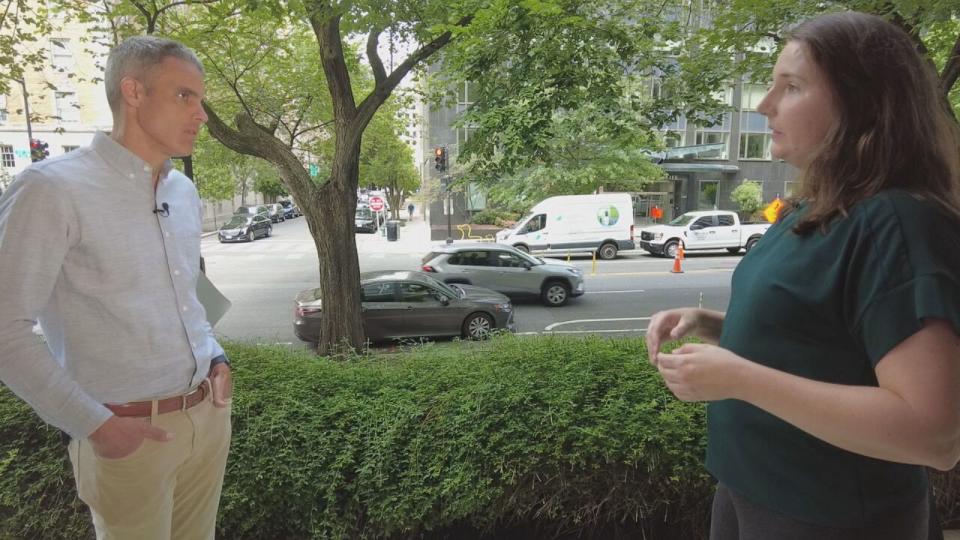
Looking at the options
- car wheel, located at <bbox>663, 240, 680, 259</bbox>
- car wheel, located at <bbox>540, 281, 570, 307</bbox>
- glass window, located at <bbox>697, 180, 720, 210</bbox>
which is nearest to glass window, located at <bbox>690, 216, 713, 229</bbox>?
car wheel, located at <bbox>663, 240, 680, 259</bbox>

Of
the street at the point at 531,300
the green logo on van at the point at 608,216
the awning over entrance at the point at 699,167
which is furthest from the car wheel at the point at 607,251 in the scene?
the awning over entrance at the point at 699,167

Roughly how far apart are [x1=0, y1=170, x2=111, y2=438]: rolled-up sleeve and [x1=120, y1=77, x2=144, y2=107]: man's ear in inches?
13.3

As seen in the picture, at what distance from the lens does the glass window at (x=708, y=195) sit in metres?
34.1

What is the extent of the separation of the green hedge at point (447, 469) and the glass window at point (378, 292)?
8.04m

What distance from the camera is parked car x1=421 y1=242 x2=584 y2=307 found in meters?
13.3

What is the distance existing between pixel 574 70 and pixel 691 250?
17.2 m

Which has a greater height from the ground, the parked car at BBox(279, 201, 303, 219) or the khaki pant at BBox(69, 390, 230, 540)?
the parked car at BBox(279, 201, 303, 219)

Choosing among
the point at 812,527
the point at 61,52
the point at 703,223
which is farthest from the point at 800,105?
the point at 703,223

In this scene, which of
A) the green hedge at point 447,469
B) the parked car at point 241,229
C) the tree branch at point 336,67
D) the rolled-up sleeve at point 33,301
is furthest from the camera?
the parked car at point 241,229

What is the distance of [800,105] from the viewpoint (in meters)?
1.11

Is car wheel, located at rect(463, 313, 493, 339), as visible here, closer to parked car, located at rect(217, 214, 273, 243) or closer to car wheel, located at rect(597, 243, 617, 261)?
car wheel, located at rect(597, 243, 617, 261)

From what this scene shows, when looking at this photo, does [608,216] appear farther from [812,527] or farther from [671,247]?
[812,527]

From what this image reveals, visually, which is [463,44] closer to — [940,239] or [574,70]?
[574,70]

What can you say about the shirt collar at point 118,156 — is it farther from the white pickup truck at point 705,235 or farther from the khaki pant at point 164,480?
the white pickup truck at point 705,235
